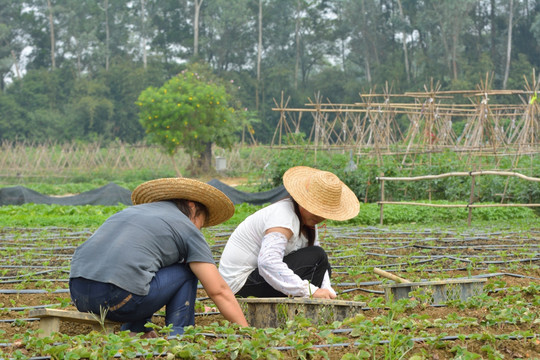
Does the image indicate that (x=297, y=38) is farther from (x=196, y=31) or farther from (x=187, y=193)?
(x=187, y=193)

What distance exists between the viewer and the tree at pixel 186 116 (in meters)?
21.8

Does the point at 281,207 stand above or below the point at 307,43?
below

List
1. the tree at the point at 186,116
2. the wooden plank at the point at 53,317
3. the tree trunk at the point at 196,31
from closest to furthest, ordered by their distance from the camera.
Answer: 1. the wooden plank at the point at 53,317
2. the tree at the point at 186,116
3. the tree trunk at the point at 196,31

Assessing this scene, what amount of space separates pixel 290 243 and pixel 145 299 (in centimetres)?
100

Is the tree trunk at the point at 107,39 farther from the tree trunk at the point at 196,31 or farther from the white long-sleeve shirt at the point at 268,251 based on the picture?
the white long-sleeve shirt at the point at 268,251

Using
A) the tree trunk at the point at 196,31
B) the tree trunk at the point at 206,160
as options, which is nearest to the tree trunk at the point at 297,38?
the tree trunk at the point at 196,31

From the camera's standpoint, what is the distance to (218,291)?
3.17m


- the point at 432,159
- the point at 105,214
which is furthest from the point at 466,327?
the point at 432,159

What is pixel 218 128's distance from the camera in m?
22.9

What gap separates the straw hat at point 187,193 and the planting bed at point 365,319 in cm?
61

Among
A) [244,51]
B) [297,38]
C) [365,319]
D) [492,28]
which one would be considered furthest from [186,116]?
[492,28]

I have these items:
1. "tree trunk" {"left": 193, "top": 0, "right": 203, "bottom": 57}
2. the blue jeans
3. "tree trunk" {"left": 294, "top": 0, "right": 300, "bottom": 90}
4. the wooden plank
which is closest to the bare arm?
the blue jeans

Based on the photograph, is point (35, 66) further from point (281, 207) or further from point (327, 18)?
point (281, 207)

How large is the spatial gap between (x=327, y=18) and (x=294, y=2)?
239 cm
